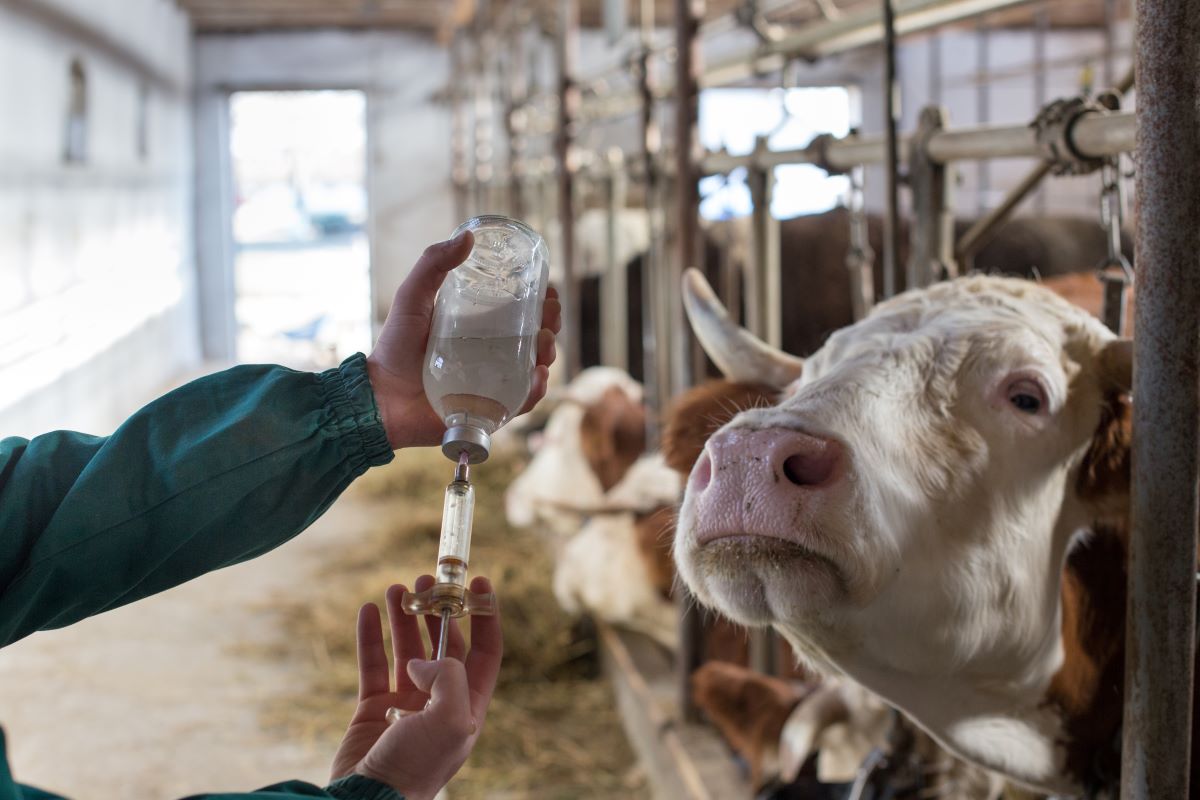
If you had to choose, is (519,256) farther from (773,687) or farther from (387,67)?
(387,67)

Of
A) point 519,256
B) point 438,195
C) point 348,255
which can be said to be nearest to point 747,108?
point 438,195

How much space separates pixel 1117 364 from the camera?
59.2 inches

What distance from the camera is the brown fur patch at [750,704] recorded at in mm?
2424

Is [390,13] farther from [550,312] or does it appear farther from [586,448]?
[550,312]

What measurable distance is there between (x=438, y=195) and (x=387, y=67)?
4.94 ft

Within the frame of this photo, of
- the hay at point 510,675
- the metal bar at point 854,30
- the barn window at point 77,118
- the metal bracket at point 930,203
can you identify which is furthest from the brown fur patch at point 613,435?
the barn window at point 77,118

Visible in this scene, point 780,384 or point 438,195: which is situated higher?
point 438,195

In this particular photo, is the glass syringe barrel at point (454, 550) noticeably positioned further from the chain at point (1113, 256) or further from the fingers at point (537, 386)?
the chain at point (1113, 256)

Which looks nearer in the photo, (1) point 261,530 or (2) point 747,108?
(1) point 261,530

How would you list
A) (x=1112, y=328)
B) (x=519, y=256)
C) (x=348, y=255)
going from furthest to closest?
1. (x=348, y=255)
2. (x=1112, y=328)
3. (x=519, y=256)

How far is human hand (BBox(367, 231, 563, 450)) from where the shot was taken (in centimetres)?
127

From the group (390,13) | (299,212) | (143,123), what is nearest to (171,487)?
(143,123)

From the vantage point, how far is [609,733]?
155 inches

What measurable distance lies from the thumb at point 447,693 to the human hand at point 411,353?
0.98ft
